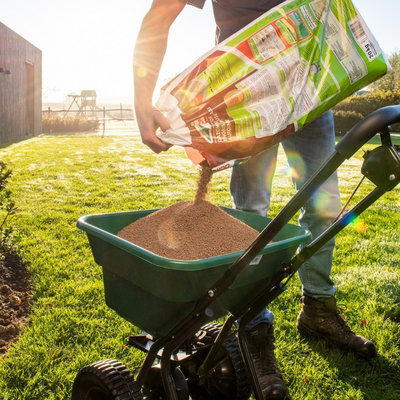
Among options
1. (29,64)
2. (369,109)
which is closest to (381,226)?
(29,64)

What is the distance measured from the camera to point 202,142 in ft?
4.34

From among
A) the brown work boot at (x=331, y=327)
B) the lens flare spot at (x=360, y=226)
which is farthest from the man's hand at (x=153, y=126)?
the lens flare spot at (x=360, y=226)

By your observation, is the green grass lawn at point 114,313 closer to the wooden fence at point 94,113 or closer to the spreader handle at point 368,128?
the spreader handle at point 368,128

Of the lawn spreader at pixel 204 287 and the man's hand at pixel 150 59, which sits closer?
the lawn spreader at pixel 204 287

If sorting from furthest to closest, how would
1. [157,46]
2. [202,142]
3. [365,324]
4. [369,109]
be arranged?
1. [369,109]
2. [365,324]
3. [157,46]
4. [202,142]

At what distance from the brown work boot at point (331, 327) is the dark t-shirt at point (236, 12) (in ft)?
4.66

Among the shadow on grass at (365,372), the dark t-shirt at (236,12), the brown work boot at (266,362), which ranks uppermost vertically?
the dark t-shirt at (236,12)

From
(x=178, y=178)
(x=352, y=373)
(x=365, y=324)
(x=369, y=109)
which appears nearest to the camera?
(x=352, y=373)

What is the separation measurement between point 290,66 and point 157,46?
0.53m

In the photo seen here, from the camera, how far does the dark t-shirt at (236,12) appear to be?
1810mm

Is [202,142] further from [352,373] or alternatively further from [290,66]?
[352,373]

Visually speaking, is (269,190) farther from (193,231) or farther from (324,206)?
(193,231)

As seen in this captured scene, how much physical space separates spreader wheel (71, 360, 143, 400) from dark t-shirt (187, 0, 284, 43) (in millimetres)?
1384

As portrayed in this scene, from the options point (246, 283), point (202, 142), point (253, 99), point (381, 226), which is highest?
point (253, 99)
